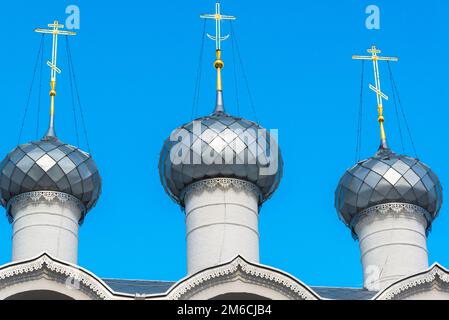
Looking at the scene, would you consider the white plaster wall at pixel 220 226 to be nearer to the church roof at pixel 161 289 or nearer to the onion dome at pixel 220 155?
the onion dome at pixel 220 155

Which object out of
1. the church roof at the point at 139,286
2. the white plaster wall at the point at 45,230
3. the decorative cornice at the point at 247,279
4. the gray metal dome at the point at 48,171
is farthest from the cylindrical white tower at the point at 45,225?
the decorative cornice at the point at 247,279

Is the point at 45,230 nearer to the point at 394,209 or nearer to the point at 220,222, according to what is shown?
the point at 220,222

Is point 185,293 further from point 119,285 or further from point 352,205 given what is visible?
point 352,205

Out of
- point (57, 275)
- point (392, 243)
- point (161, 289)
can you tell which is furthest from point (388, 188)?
point (57, 275)

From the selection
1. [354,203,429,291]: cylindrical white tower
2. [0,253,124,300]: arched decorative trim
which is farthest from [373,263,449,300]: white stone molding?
[0,253,124,300]: arched decorative trim

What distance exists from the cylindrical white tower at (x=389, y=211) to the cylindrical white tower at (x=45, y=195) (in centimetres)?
387

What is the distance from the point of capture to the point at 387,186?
2128 centimetres

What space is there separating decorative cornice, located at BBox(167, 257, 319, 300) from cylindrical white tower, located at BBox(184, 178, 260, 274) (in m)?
1.95

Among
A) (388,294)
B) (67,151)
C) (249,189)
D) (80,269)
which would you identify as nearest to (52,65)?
(67,151)

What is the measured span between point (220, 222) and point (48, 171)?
2507mm

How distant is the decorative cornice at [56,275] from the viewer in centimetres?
1782

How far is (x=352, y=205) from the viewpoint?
70.7ft

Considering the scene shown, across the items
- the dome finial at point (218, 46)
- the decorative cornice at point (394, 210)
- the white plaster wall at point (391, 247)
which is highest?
the dome finial at point (218, 46)

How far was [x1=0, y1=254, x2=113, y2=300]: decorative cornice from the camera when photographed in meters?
17.8
